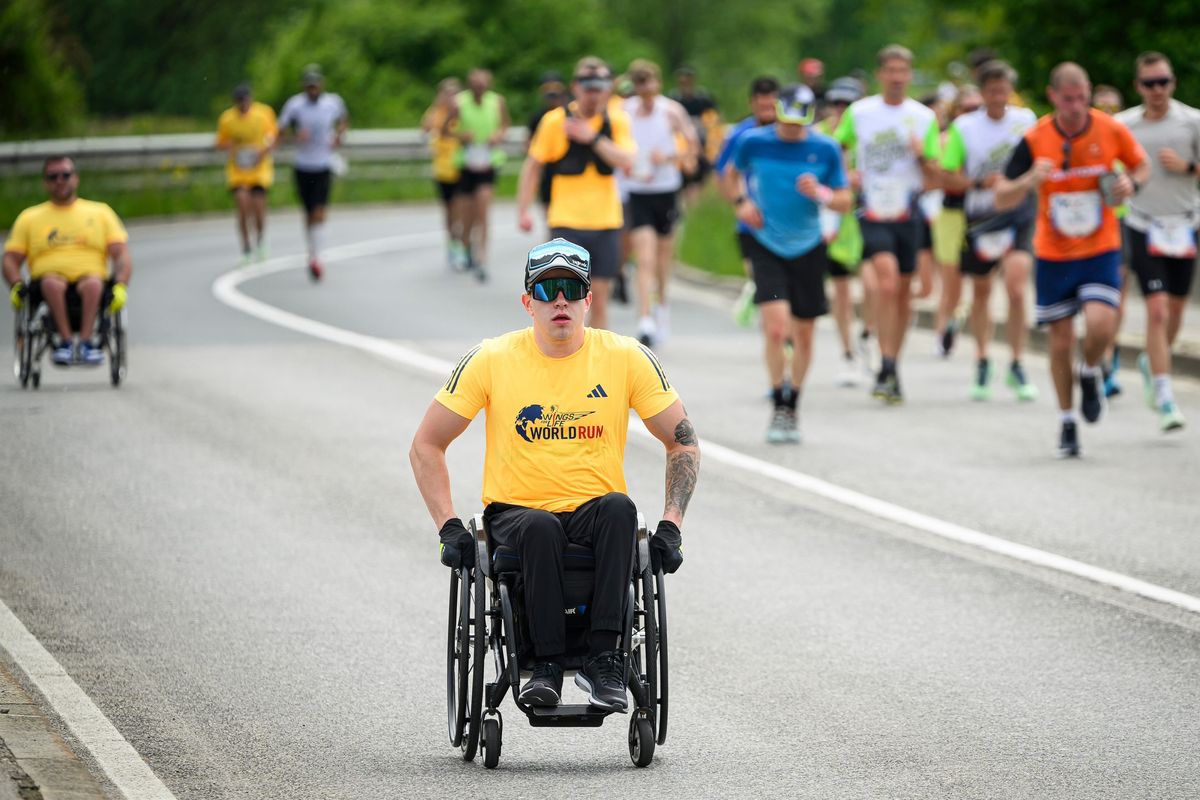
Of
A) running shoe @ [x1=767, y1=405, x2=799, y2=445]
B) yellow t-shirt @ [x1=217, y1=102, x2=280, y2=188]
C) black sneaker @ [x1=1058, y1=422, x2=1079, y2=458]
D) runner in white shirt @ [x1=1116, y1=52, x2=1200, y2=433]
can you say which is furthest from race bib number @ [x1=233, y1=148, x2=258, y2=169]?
black sneaker @ [x1=1058, y1=422, x2=1079, y2=458]

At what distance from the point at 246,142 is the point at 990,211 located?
38.6ft

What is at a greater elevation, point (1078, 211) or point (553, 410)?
point (1078, 211)

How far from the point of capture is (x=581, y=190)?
15.9m

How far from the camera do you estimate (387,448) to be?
12.8m

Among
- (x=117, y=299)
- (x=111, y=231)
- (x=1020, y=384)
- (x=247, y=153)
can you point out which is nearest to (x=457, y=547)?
(x=117, y=299)

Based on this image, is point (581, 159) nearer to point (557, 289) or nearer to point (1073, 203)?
point (1073, 203)

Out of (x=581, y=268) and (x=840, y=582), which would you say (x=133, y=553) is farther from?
(x=581, y=268)

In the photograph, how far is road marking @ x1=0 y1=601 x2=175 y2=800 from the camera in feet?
20.7

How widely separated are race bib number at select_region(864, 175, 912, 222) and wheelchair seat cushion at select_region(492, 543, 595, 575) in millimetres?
8931

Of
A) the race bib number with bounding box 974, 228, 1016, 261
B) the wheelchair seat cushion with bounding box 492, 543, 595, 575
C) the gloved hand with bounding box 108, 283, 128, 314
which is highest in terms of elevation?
the race bib number with bounding box 974, 228, 1016, 261

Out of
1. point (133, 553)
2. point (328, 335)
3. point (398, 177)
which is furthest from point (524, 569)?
point (398, 177)

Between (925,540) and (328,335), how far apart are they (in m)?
9.27

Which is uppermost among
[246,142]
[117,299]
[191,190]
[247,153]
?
[246,142]

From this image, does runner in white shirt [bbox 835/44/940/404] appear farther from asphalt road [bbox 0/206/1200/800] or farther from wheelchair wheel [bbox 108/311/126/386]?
wheelchair wheel [bbox 108/311/126/386]
